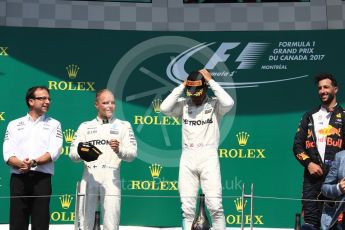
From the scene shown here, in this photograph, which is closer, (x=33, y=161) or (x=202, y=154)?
(x=33, y=161)

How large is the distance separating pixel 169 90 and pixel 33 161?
2.52 metres

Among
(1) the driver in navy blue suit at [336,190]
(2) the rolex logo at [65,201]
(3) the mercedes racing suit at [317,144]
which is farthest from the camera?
(2) the rolex logo at [65,201]

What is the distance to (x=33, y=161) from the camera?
550 centimetres

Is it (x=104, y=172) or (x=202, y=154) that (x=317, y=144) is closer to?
(x=202, y=154)

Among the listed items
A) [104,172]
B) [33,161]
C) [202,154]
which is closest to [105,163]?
[104,172]

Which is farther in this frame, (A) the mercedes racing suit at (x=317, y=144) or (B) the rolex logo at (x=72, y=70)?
(B) the rolex logo at (x=72, y=70)

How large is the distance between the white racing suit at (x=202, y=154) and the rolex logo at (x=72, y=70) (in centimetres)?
193

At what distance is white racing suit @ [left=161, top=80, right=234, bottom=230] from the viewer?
5.73 metres

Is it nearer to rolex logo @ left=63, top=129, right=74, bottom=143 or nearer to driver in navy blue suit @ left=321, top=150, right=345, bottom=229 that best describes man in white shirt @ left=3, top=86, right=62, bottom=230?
rolex logo @ left=63, top=129, right=74, bottom=143

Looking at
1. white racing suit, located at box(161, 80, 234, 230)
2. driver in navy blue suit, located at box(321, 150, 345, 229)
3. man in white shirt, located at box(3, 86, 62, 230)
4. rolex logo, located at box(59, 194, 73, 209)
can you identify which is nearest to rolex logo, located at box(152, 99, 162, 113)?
rolex logo, located at box(59, 194, 73, 209)

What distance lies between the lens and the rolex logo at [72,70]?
7.69 metres

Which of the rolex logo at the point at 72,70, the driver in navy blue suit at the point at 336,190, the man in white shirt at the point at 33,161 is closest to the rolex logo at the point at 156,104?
the rolex logo at the point at 72,70

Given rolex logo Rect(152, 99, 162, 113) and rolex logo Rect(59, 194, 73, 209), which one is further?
rolex logo Rect(152, 99, 162, 113)

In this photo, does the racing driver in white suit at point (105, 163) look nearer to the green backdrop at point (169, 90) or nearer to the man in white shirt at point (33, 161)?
the man in white shirt at point (33, 161)
